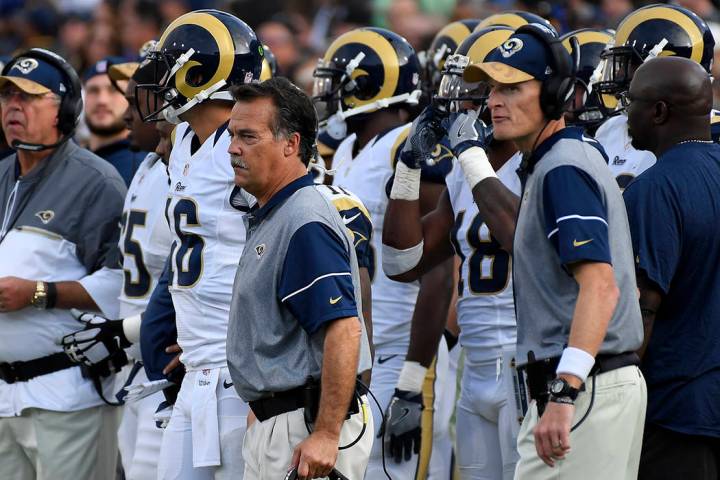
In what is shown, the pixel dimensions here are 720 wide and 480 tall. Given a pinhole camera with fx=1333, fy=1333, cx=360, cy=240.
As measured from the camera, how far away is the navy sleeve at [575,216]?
423 centimetres

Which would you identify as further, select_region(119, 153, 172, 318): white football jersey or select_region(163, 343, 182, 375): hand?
select_region(119, 153, 172, 318): white football jersey

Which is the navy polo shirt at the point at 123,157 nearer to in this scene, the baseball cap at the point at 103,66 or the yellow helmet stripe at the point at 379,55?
the baseball cap at the point at 103,66

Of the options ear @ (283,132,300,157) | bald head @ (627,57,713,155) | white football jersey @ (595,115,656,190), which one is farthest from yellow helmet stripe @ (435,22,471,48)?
ear @ (283,132,300,157)

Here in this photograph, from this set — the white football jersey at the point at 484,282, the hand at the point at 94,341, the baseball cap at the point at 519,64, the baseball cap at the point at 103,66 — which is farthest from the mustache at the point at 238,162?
the baseball cap at the point at 103,66

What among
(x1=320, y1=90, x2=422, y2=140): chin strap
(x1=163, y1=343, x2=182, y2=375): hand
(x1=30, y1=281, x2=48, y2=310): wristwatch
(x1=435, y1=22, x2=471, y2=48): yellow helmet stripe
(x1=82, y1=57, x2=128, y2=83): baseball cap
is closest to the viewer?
(x1=163, y1=343, x2=182, y2=375): hand

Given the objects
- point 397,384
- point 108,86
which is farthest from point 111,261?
point 108,86

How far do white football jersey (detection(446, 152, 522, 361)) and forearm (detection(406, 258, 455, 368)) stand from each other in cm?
31

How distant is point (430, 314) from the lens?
21.1 ft

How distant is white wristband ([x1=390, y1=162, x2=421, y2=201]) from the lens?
6000mm

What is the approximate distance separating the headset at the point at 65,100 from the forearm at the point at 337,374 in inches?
121

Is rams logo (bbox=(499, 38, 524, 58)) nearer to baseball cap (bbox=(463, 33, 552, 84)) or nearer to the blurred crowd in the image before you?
baseball cap (bbox=(463, 33, 552, 84))

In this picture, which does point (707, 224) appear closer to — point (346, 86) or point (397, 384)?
point (397, 384)

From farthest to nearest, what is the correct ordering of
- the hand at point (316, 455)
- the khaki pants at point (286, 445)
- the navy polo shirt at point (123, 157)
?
1. the navy polo shirt at point (123, 157)
2. the khaki pants at point (286, 445)
3. the hand at point (316, 455)

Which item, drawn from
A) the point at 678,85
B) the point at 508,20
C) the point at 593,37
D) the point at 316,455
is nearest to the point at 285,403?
the point at 316,455
